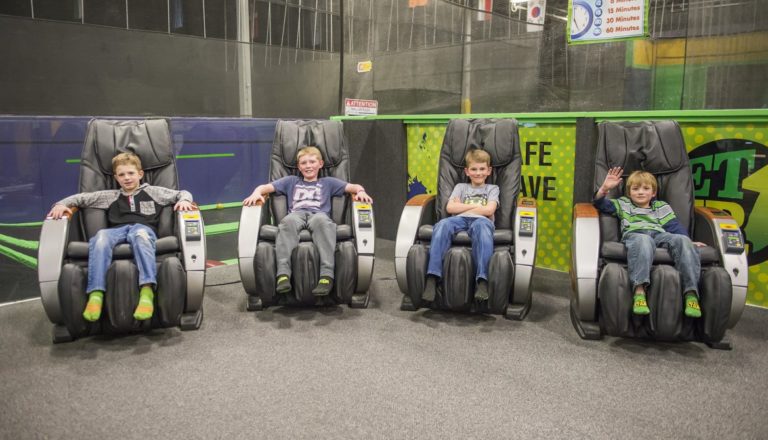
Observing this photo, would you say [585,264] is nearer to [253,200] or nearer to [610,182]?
[610,182]

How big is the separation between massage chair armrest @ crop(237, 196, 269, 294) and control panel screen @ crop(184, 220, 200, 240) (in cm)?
26

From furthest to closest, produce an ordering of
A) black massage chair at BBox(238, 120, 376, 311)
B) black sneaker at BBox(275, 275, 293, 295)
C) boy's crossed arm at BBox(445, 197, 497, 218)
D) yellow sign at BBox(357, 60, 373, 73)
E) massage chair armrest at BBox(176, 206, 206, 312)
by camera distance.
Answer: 1. yellow sign at BBox(357, 60, 373, 73)
2. boy's crossed arm at BBox(445, 197, 497, 218)
3. black massage chair at BBox(238, 120, 376, 311)
4. black sneaker at BBox(275, 275, 293, 295)
5. massage chair armrest at BBox(176, 206, 206, 312)

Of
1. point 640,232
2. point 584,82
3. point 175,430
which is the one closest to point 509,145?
point 640,232

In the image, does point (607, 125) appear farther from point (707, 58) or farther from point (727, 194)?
point (707, 58)

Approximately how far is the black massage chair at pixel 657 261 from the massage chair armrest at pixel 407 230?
84 centimetres

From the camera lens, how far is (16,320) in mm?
3098

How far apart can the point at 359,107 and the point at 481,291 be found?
97.9 inches

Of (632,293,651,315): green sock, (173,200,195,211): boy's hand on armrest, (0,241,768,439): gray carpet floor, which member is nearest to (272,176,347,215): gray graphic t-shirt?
(173,200,195,211): boy's hand on armrest

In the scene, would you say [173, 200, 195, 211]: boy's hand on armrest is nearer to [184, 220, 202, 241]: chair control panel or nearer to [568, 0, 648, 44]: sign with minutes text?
[184, 220, 202, 241]: chair control panel

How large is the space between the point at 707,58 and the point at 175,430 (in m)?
3.98

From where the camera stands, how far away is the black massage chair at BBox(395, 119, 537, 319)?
3.03 metres

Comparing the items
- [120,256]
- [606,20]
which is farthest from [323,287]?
[606,20]

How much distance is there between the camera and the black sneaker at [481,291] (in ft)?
9.70

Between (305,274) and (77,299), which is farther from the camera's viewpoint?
(305,274)
